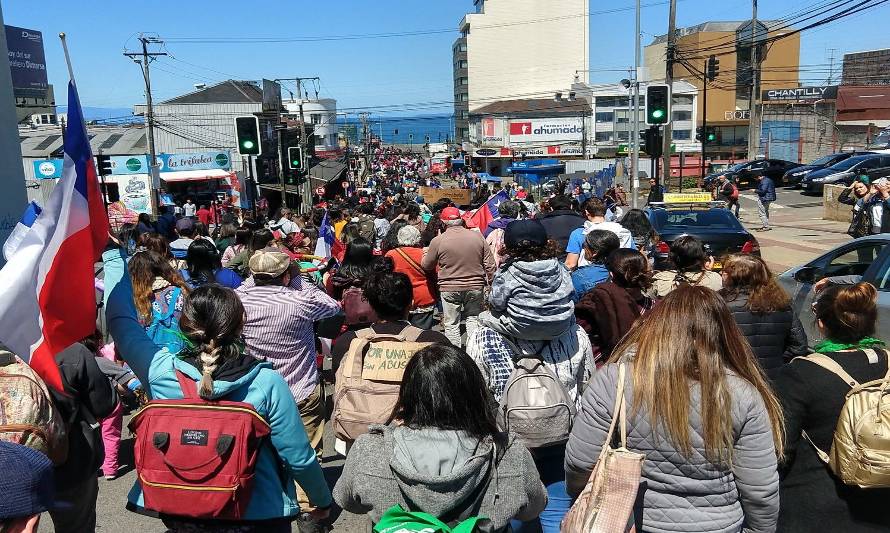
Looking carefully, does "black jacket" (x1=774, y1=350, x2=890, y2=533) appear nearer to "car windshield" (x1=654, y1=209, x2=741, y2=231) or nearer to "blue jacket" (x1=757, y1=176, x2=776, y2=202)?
"car windshield" (x1=654, y1=209, x2=741, y2=231)

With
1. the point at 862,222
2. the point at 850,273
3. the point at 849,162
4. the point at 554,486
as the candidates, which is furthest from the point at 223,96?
the point at 554,486

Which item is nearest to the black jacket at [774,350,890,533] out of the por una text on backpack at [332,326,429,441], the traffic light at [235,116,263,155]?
the por una text on backpack at [332,326,429,441]

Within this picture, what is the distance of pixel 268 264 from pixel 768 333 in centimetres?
296

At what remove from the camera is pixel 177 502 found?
Answer: 9.04 ft

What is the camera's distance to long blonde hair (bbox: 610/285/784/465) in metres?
2.60

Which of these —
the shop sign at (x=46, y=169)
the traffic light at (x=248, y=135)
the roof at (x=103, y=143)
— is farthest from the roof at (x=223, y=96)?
the traffic light at (x=248, y=135)

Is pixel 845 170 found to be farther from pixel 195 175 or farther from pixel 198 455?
pixel 198 455

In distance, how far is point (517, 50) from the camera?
11219 centimetres

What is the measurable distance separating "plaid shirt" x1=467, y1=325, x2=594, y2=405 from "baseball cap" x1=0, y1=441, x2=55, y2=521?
7.03 ft

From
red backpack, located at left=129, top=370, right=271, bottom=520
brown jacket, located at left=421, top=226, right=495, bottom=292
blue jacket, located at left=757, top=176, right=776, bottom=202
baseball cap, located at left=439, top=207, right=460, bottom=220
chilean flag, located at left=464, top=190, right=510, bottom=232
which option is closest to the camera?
red backpack, located at left=129, top=370, right=271, bottom=520

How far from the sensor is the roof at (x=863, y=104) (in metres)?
54.0

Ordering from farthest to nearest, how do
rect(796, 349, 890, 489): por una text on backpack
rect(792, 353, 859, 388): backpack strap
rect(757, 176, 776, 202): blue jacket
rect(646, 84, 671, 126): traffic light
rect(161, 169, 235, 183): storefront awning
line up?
rect(161, 169, 235, 183): storefront awning, rect(757, 176, 776, 202): blue jacket, rect(646, 84, 671, 126): traffic light, rect(792, 353, 859, 388): backpack strap, rect(796, 349, 890, 489): por una text on backpack

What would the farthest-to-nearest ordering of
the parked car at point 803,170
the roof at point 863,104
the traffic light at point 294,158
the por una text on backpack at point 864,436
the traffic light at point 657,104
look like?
the roof at point 863,104
the parked car at point 803,170
the traffic light at point 294,158
the traffic light at point 657,104
the por una text on backpack at point 864,436

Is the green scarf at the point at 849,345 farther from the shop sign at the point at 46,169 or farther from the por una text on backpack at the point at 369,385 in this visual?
the shop sign at the point at 46,169
